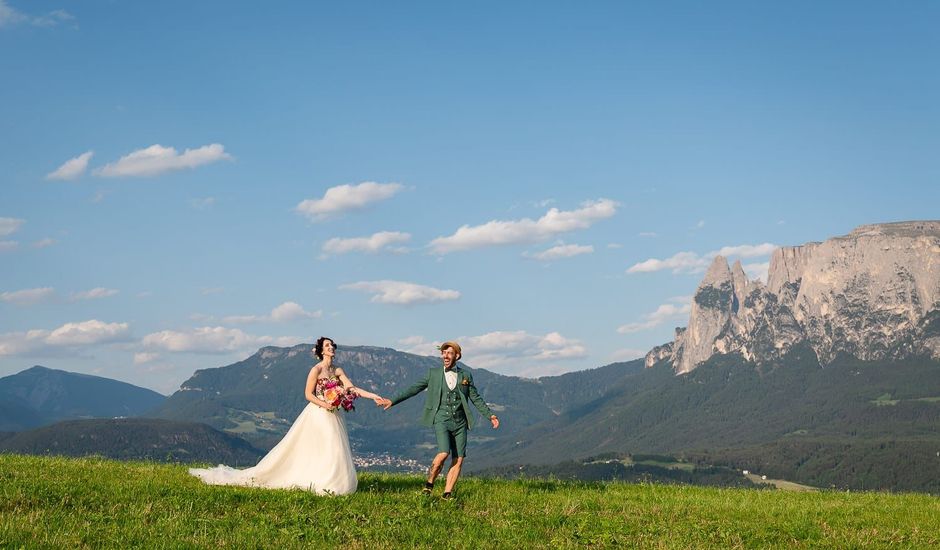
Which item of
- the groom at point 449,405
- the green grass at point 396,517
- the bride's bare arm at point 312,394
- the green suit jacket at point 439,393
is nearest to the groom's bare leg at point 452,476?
the groom at point 449,405

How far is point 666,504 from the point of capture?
1914 centimetres

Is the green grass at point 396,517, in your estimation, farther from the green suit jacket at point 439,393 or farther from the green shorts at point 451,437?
the green suit jacket at point 439,393

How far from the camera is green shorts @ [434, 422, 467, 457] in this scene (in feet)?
62.7

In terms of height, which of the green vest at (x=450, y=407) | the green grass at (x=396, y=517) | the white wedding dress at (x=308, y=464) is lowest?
the green grass at (x=396, y=517)

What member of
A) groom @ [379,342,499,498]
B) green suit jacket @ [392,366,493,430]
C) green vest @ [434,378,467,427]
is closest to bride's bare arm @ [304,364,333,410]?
groom @ [379,342,499,498]

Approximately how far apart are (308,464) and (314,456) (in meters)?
0.20

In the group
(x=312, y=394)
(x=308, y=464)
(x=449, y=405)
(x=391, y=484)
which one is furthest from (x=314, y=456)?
(x=449, y=405)

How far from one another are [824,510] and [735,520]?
330 cm

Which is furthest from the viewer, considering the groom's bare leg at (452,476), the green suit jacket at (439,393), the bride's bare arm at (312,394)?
the bride's bare arm at (312,394)

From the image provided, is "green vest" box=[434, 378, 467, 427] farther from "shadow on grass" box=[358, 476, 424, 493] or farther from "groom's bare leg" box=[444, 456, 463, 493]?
"shadow on grass" box=[358, 476, 424, 493]

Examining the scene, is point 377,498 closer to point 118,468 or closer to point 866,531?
point 118,468

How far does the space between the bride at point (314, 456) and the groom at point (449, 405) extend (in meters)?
1.17

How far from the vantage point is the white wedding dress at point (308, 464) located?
1867 cm

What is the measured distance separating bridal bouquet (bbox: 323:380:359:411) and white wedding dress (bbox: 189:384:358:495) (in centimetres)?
24
